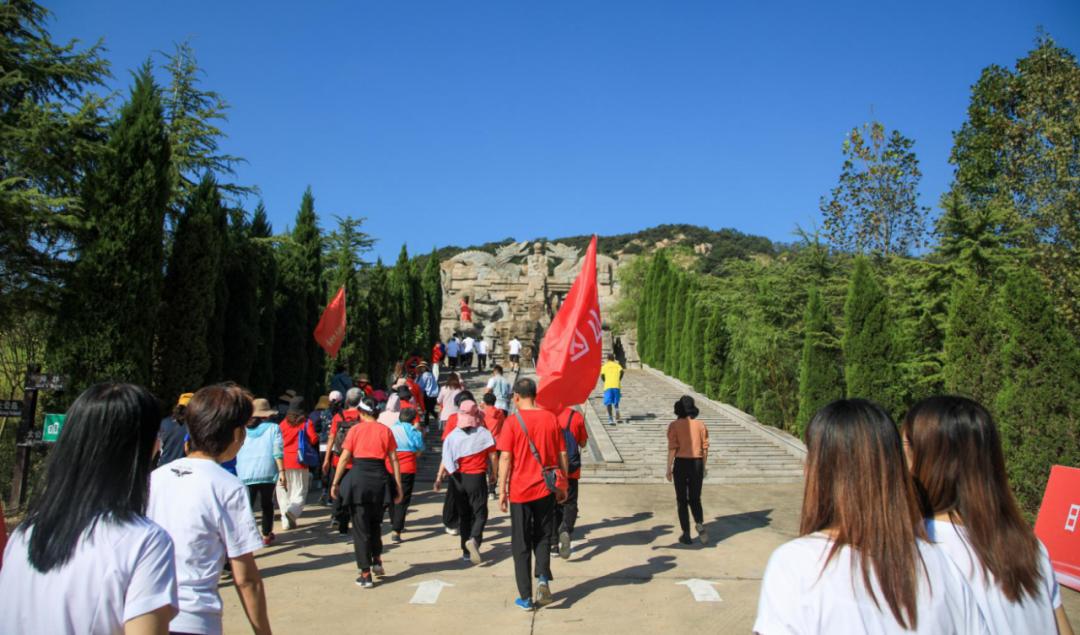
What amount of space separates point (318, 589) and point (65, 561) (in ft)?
17.6

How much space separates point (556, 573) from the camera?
7.61 m

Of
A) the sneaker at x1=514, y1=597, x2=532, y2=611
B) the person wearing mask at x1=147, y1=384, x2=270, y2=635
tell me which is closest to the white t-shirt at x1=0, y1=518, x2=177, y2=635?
the person wearing mask at x1=147, y1=384, x2=270, y2=635

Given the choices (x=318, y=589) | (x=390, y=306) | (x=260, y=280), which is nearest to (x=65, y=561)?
(x=318, y=589)

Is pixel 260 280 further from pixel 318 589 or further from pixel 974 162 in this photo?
pixel 974 162

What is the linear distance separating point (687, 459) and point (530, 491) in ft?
10.1

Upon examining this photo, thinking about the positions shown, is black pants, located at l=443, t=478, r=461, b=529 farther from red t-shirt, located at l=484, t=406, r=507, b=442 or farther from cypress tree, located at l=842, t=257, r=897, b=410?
cypress tree, located at l=842, t=257, r=897, b=410

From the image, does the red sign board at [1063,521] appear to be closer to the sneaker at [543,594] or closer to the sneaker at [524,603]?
the sneaker at [543,594]

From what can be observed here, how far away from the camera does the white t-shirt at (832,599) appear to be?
6.34 feet

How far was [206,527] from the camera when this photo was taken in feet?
9.97

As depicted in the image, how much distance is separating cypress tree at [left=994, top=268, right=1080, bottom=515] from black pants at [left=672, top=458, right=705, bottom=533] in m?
5.01

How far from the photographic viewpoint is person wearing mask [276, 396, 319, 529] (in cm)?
909

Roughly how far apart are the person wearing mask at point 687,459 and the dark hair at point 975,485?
20.0ft

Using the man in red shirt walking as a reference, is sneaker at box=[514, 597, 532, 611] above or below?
below

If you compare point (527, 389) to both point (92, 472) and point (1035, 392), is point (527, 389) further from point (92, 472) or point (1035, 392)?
point (1035, 392)
